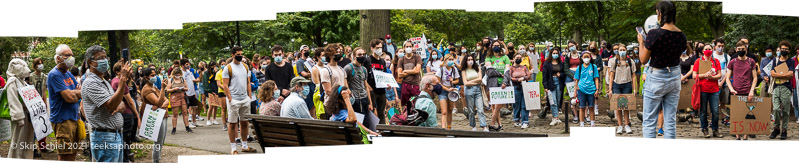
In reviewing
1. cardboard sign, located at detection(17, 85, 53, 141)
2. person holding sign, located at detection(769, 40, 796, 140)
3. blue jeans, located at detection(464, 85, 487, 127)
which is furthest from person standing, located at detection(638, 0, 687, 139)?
cardboard sign, located at detection(17, 85, 53, 141)

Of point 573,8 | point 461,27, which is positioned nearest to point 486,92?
point 573,8

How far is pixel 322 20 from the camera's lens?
1457 centimetres

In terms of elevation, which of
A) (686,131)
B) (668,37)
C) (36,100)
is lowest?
(686,131)

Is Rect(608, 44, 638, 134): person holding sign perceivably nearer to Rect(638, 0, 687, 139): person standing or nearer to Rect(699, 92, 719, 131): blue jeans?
Rect(699, 92, 719, 131): blue jeans

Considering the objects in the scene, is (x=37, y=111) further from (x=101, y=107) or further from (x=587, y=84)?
(x=587, y=84)

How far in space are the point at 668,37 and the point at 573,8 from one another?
16.9ft

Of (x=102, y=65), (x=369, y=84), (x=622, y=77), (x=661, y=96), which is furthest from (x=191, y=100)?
(x=661, y=96)

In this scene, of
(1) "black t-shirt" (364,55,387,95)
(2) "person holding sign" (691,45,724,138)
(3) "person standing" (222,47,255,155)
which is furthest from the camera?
(1) "black t-shirt" (364,55,387,95)

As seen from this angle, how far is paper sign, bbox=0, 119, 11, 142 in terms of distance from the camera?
33.0 ft

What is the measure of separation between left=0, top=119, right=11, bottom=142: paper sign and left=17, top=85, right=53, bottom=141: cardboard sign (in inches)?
20.2

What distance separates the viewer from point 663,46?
795cm

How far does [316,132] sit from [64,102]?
9.77ft

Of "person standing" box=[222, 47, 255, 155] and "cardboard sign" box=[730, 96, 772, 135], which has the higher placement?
"person standing" box=[222, 47, 255, 155]

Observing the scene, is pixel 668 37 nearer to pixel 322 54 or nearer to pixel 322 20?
pixel 322 54
